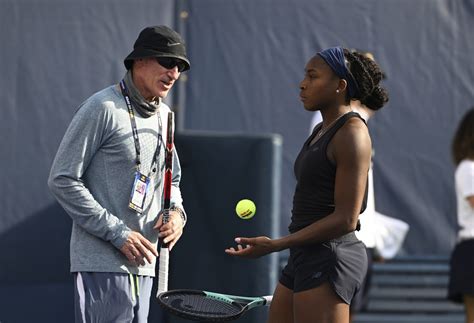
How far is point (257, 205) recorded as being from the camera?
19.9 ft

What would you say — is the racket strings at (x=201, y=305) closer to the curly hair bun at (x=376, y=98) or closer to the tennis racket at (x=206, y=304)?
the tennis racket at (x=206, y=304)

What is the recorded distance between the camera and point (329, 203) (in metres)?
4.28

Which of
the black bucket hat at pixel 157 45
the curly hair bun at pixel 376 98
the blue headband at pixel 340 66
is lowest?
the curly hair bun at pixel 376 98

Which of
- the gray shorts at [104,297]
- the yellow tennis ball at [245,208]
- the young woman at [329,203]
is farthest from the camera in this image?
the yellow tennis ball at [245,208]

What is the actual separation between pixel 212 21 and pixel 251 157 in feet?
7.30

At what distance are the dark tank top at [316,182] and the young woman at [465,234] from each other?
2851 millimetres

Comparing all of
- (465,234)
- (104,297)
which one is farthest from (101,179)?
(465,234)

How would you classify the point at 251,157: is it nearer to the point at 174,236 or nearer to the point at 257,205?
the point at 257,205

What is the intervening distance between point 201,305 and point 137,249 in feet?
1.17

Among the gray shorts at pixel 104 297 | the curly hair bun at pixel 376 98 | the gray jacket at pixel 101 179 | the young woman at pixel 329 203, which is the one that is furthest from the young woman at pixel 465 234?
the gray shorts at pixel 104 297

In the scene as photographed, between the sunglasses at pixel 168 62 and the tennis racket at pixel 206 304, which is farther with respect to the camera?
the sunglasses at pixel 168 62

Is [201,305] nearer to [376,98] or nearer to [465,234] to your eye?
[376,98]

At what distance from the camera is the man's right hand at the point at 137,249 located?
175 inches

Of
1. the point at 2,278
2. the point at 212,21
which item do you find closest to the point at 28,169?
the point at 2,278
